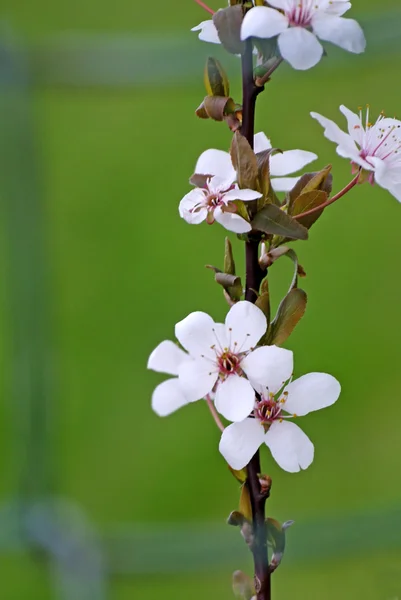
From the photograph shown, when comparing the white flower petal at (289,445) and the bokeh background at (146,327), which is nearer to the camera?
the white flower petal at (289,445)

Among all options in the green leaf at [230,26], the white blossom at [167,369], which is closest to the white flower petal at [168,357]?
the white blossom at [167,369]

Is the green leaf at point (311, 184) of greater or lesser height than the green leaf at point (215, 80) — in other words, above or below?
below

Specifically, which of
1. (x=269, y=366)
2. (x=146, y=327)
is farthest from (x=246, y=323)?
(x=146, y=327)

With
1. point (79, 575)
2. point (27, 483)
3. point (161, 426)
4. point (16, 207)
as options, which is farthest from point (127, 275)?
point (79, 575)

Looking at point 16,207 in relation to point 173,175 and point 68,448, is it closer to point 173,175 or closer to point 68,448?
point 68,448

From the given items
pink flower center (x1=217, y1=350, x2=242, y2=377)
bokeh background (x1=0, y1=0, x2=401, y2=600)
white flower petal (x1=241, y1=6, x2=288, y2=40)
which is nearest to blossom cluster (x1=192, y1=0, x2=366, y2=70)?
white flower petal (x1=241, y1=6, x2=288, y2=40)

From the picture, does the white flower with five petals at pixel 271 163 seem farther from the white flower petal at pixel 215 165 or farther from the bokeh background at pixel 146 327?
the bokeh background at pixel 146 327

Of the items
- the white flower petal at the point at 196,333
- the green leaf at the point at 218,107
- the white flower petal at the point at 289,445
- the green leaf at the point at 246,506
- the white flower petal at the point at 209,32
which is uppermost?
the white flower petal at the point at 209,32

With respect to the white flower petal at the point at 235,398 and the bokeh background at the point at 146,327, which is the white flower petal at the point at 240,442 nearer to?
the white flower petal at the point at 235,398
